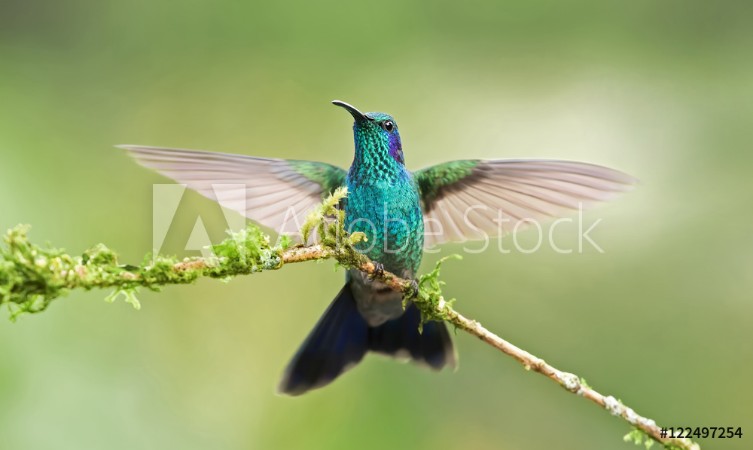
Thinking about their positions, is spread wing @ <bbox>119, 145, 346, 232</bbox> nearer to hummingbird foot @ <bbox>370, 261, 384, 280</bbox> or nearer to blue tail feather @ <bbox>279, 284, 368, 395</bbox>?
blue tail feather @ <bbox>279, 284, 368, 395</bbox>

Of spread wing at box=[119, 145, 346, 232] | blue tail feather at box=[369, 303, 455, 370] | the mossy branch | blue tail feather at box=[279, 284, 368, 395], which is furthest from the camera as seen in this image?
blue tail feather at box=[369, 303, 455, 370]

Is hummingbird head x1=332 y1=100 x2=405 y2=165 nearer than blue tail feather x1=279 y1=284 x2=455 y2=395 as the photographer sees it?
Yes

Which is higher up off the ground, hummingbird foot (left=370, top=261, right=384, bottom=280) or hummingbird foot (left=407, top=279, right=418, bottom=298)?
hummingbird foot (left=370, top=261, right=384, bottom=280)

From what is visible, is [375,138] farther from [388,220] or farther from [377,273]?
[377,273]

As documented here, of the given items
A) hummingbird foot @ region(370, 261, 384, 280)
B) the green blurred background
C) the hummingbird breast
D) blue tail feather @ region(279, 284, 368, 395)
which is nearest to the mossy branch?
hummingbird foot @ region(370, 261, 384, 280)

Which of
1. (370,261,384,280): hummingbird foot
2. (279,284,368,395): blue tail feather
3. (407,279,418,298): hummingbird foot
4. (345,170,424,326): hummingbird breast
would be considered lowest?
(279,284,368,395): blue tail feather

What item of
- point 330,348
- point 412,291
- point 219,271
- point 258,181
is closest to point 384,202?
point 412,291

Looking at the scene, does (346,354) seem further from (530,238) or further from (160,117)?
(160,117)
